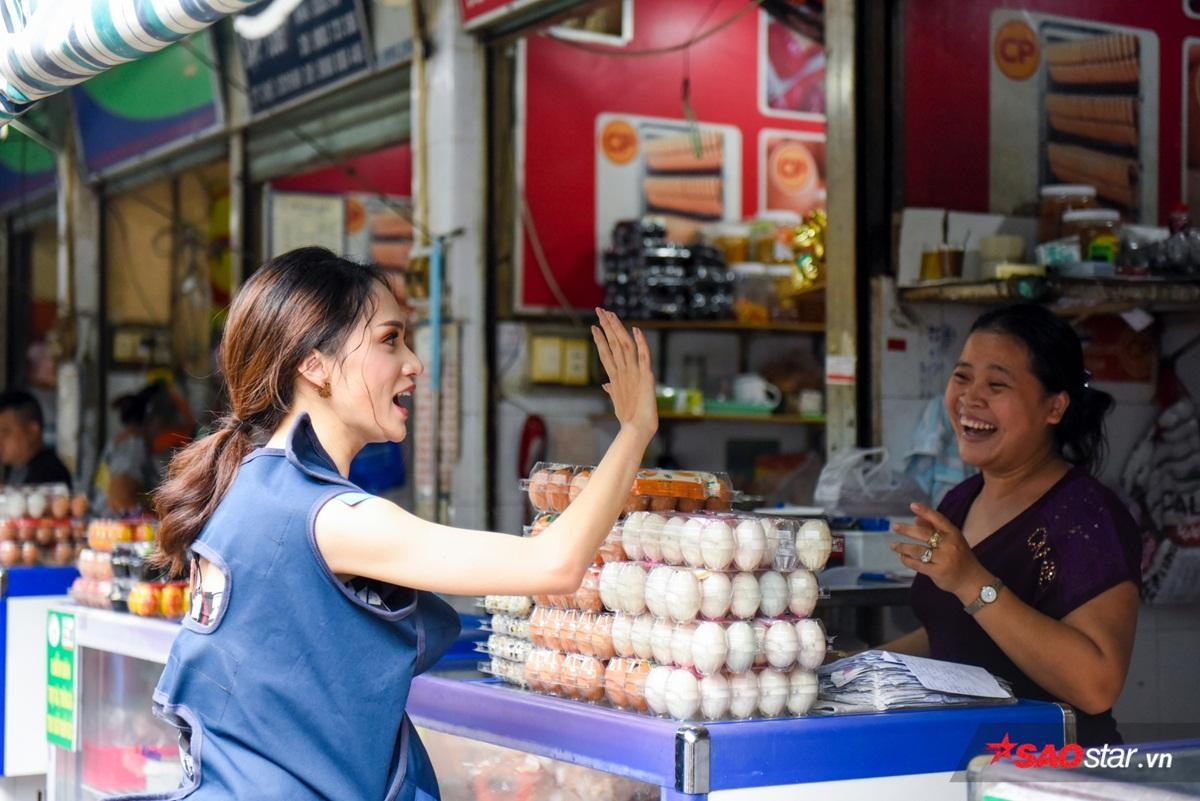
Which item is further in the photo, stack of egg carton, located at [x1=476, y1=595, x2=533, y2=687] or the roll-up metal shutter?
the roll-up metal shutter

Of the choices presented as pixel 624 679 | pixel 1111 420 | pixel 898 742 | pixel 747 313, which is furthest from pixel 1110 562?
pixel 747 313

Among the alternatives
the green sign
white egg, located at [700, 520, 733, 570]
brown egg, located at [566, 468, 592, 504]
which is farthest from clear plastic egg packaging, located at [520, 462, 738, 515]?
the green sign

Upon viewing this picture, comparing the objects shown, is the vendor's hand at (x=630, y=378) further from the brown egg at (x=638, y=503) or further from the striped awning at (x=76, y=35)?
the striped awning at (x=76, y=35)

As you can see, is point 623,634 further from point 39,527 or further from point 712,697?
point 39,527

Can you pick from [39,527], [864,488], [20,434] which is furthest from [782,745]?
[20,434]

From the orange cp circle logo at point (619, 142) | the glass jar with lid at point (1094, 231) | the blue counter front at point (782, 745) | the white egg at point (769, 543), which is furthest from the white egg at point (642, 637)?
the orange cp circle logo at point (619, 142)

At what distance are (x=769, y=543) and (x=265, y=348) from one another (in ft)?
2.81

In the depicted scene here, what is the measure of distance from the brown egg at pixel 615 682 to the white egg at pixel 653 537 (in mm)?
183

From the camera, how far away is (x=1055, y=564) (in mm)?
3076

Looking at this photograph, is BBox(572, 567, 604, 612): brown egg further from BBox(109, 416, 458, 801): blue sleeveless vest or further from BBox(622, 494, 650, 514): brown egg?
BBox(109, 416, 458, 801): blue sleeveless vest

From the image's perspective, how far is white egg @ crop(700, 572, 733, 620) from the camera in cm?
237

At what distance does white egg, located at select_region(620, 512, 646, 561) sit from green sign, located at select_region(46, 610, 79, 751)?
8.21ft

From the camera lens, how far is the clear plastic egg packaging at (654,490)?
267 centimetres

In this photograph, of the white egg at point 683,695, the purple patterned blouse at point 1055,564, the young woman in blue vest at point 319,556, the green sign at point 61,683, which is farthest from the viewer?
the green sign at point 61,683
